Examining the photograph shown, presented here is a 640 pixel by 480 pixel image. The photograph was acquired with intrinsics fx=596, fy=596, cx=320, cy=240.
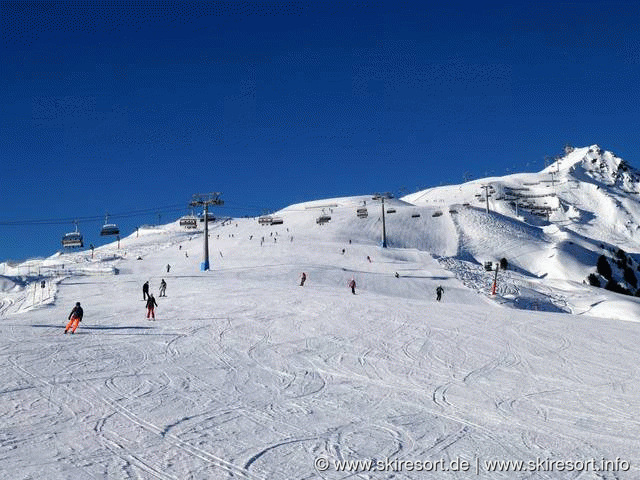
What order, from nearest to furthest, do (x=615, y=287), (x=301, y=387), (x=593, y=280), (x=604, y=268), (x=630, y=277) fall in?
1. (x=301, y=387)
2. (x=615, y=287)
3. (x=593, y=280)
4. (x=604, y=268)
5. (x=630, y=277)

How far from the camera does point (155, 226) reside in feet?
412

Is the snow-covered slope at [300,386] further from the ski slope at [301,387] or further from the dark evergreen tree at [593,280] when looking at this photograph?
the dark evergreen tree at [593,280]

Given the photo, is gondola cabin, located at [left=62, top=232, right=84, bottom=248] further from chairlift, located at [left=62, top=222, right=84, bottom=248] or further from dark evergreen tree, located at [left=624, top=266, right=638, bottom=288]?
dark evergreen tree, located at [left=624, top=266, right=638, bottom=288]

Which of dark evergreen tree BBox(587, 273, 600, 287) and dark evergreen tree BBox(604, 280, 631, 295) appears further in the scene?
dark evergreen tree BBox(587, 273, 600, 287)

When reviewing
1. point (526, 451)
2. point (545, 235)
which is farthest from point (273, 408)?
point (545, 235)

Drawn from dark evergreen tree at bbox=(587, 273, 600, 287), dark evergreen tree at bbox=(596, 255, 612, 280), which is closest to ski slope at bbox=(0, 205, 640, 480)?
dark evergreen tree at bbox=(587, 273, 600, 287)

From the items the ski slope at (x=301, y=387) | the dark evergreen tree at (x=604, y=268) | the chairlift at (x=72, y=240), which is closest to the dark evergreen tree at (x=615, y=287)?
the dark evergreen tree at (x=604, y=268)

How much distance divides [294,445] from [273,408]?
2.20m

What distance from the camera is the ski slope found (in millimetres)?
8586

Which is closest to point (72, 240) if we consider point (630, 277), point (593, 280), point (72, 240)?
point (72, 240)

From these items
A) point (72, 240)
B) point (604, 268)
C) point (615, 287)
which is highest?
point (72, 240)

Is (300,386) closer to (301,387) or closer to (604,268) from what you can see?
(301,387)

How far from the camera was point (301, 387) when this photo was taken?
13.0m

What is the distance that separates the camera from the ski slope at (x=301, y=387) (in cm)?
859
